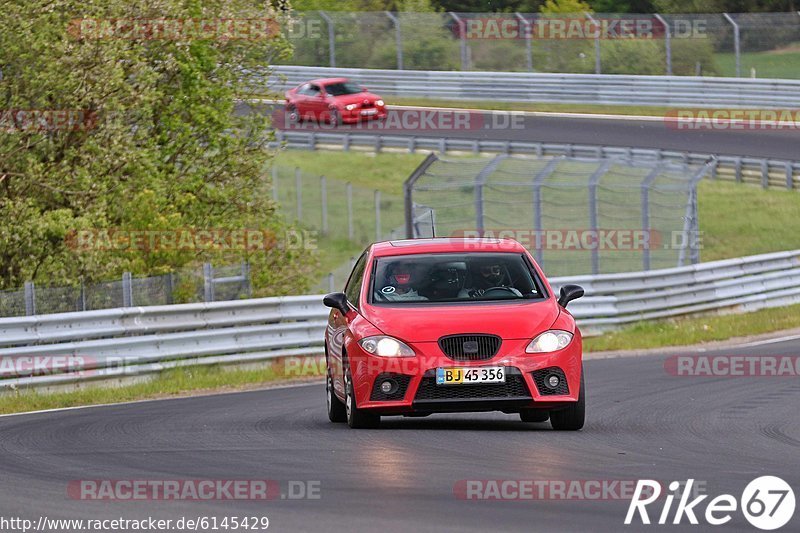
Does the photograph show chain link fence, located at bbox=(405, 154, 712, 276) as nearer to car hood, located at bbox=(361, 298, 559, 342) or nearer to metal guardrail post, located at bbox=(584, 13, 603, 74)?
metal guardrail post, located at bbox=(584, 13, 603, 74)

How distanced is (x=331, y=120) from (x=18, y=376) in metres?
28.9

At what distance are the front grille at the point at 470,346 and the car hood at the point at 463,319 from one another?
0.04 m

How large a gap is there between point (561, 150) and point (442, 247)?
2734 centimetres

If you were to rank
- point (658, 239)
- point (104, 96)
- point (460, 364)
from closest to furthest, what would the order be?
1. point (460, 364)
2. point (104, 96)
3. point (658, 239)

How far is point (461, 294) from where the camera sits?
12.1 metres

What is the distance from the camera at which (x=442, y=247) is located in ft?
41.4

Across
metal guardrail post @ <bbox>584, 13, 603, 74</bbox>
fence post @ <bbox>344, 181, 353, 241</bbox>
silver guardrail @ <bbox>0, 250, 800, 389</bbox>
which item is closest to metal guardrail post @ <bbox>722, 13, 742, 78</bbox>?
metal guardrail post @ <bbox>584, 13, 603, 74</bbox>

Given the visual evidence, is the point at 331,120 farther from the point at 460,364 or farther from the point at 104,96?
the point at 460,364

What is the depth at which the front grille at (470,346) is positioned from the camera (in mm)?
11211

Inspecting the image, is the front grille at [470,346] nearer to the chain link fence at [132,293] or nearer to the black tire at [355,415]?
the black tire at [355,415]

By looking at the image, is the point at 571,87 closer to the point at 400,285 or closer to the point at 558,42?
the point at 558,42

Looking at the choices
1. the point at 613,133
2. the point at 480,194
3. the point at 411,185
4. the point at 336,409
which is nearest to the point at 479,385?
the point at 336,409

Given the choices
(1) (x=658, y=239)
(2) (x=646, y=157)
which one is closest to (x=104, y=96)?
(1) (x=658, y=239)

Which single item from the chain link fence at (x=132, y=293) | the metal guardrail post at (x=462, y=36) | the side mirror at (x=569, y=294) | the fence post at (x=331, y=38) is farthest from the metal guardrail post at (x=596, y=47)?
the side mirror at (x=569, y=294)
